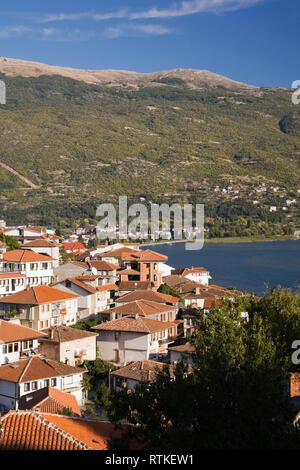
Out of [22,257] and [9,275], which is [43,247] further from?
[9,275]

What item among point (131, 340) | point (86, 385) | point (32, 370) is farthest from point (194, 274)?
point (32, 370)

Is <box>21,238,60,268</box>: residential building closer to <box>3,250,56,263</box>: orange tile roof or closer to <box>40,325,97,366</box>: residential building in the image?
<box>3,250,56,263</box>: orange tile roof

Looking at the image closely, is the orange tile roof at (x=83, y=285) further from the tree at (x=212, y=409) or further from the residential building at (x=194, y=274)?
the residential building at (x=194, y=274)

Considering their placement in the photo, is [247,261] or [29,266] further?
[247,261]

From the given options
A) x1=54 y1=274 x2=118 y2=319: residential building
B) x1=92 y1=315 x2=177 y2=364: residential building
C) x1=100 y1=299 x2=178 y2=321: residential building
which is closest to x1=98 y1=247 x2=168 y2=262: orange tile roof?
x1=54 y1=274 x2=118 y2=319: residential building

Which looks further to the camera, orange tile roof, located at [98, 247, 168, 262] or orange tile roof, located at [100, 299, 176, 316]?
orange tile roof, located at [98, 247, 168, 262]
